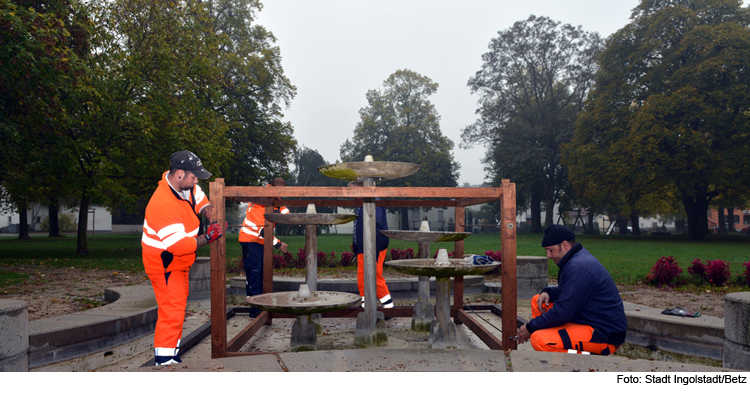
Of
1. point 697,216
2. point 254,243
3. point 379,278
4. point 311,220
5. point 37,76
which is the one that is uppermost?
point 37,76

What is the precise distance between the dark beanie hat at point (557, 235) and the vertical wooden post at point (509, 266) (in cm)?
36

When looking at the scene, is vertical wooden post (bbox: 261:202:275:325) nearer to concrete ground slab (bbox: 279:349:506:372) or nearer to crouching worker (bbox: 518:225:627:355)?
concrete ground slab (bbox: 279:349:506:372)

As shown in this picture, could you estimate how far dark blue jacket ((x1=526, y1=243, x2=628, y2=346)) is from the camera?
3766mm

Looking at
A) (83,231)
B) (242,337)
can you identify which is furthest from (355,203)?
(83,231)

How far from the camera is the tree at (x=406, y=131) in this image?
47.2 m

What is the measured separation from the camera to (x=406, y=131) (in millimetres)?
47656

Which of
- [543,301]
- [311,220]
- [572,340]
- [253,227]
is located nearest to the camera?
[572,340]

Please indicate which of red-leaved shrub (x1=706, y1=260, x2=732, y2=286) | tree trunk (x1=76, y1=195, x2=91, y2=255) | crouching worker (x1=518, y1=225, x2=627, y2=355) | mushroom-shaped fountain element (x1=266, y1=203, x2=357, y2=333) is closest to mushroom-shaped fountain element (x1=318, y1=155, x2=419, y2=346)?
mushroom-shaped fountain element (x1=266, y1=203, x2=357, y2=333)

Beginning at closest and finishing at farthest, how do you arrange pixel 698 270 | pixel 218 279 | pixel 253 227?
pixel 218 279 → pixel 253 227 → pixel 698 270

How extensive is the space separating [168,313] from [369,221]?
2146 millimetres

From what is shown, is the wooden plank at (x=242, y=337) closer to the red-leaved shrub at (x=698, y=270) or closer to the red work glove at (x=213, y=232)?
the red work glove at (x=213, y=232)

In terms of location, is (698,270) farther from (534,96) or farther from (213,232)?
(534,96)

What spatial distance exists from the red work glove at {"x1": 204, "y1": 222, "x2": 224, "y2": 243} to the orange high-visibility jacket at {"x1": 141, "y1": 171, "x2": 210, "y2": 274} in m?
0.13

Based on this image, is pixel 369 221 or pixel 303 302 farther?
pixel 369 221
